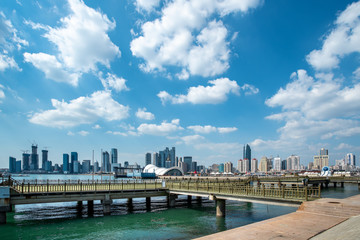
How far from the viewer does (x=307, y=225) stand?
13.5m

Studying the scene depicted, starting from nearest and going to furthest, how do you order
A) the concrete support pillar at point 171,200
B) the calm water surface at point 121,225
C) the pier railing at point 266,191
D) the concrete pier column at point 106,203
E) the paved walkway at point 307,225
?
1. the paved walkway at point 307,225
2. the pier railing at point 266,191
3. the calm water surface at point 121,225
4. the concrete pier column at point 106,203
5. the concrete support pillar at point 171,200

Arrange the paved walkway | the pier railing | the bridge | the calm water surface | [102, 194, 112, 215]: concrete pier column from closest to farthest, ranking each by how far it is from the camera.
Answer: the paved walkway
the pier railing
the bridge
the calm water surface
[102, 194, 112, 215]: concrete pier column

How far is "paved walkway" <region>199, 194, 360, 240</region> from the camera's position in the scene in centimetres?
1136

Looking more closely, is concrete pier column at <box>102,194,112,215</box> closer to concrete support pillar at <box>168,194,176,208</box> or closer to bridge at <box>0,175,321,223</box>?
bridge at <box>0,175,321,223</box>

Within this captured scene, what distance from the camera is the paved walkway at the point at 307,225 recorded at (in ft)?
37.3

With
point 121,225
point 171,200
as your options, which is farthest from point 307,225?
point 171,200

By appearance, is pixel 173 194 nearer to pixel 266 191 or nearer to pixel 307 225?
pixel 266 191

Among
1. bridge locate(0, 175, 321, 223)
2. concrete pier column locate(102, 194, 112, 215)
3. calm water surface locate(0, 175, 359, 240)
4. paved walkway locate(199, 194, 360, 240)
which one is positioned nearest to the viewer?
paved walkway locate(199, 194, 360, 240)

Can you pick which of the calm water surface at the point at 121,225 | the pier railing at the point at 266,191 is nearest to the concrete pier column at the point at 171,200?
the pier railing at the point at 266,191

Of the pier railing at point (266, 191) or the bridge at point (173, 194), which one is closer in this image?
the pier railing at point (266, 191)

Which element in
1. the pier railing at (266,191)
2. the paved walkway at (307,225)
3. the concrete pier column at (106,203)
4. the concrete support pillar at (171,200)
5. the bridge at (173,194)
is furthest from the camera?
the concrete support pillar at (171,200)

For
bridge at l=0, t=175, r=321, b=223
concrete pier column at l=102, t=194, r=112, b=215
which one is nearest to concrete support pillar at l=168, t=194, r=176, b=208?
bridge at l=0, t=175, r=321, b=223

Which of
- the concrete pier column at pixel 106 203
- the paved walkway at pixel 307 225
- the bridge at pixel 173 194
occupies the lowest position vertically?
the concrete pier column at pixel 106 203

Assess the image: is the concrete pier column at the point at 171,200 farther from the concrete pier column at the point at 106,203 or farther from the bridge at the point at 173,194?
the concrete pier column at the point at 106,203
